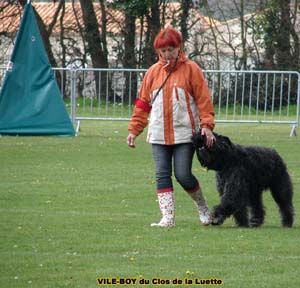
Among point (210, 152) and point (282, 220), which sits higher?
point (210, 152)

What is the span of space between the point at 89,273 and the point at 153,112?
8.56 feet

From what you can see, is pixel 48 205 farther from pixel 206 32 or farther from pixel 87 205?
pixel 206 32

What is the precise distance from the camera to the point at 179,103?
32.4 ft

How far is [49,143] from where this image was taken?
64.5 ft

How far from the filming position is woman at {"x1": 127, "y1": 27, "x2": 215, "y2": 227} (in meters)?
9.78

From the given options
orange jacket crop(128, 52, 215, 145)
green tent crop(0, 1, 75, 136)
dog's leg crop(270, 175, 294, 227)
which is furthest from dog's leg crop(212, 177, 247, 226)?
green tent crop(0, 1, 75, 136)

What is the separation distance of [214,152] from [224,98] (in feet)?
49.0

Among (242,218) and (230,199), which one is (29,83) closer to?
(242,218)

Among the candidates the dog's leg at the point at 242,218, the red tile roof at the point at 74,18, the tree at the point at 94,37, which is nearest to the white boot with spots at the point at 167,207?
the dog's leg at the point at 242,218

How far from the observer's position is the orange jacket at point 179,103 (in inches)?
387

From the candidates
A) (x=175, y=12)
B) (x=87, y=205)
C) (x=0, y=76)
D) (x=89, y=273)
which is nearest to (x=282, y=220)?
(x=87, y=205)

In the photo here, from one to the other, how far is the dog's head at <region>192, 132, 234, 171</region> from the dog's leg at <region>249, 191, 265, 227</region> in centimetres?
63

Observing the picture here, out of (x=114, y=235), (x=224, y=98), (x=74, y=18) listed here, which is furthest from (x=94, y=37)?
(x=114, y=235)

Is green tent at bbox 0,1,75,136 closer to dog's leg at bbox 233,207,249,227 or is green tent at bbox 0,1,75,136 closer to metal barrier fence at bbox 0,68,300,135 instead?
metal barrier fence at bbox 0,68,300,135
